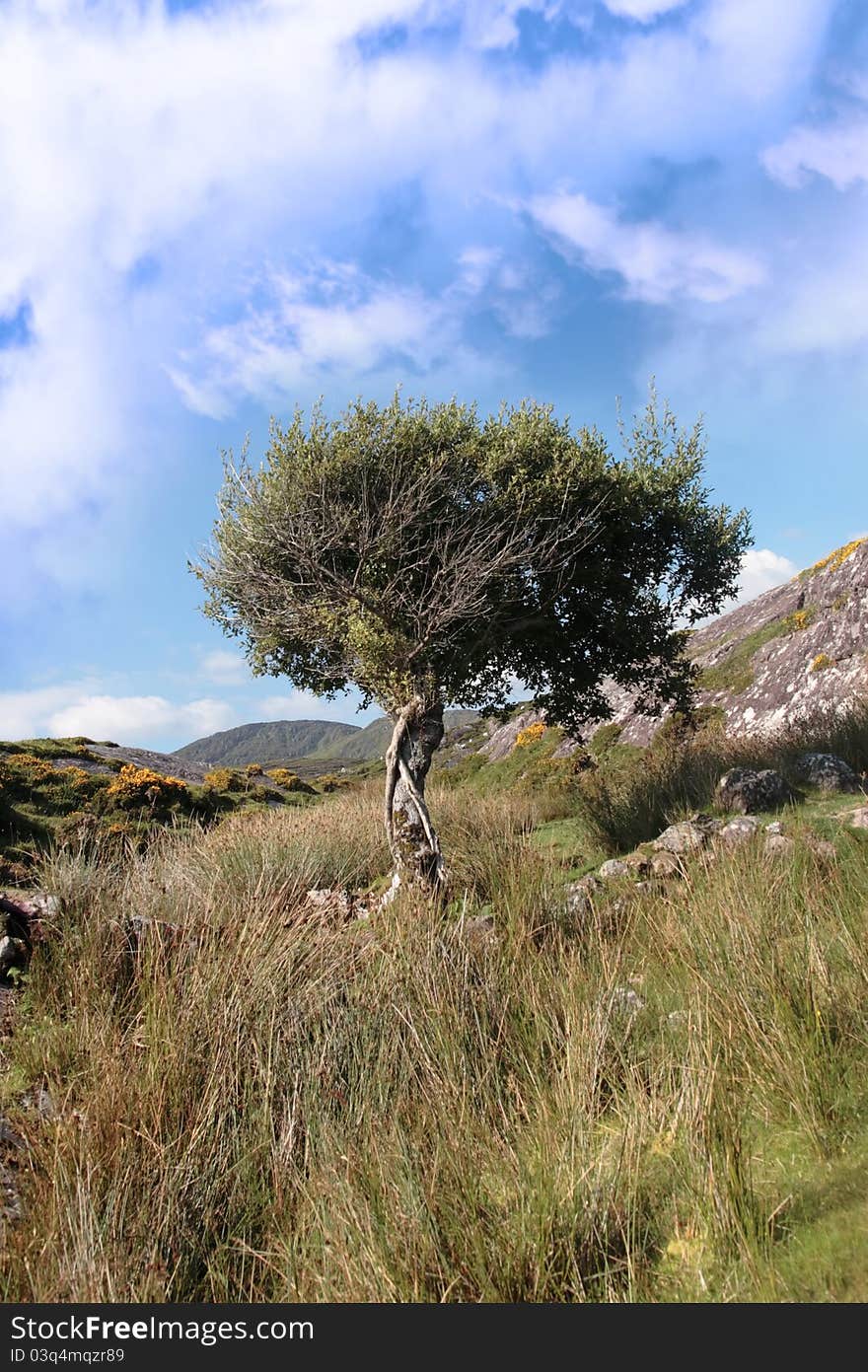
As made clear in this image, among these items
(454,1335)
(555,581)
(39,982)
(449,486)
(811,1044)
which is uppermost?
(449,486)

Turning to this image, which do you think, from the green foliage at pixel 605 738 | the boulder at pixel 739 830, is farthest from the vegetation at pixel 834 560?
the boulder at pixel 739 830

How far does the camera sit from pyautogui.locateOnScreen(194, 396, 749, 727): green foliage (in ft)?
50.5

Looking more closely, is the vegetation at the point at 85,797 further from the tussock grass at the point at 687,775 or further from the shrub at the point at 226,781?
the tussock grass at the point at 687,775

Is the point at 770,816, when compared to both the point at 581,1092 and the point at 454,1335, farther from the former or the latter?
the point at 454,1335

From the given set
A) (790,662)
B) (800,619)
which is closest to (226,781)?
(790,662)

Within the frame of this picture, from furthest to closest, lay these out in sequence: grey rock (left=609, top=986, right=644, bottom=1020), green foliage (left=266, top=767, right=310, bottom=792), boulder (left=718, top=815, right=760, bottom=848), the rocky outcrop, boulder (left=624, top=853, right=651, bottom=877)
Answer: green foliage (left=266, top=767, right=310, bottom=792) < the rocky outcrop < boulder (left=624, top=853, right=651, bottom=877) < boulder (left=718, top=815, right=760, bottom=848) < grey rock (left=609, top=986, right=644, bottom=1020)

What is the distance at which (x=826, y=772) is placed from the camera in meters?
16.2

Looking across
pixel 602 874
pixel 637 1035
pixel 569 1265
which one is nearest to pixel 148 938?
pixel 637 1035

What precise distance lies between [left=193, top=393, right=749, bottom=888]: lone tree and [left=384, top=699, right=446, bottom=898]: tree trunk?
0.04 meters

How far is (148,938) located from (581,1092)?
4930 mm

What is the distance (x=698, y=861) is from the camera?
32.6 feet

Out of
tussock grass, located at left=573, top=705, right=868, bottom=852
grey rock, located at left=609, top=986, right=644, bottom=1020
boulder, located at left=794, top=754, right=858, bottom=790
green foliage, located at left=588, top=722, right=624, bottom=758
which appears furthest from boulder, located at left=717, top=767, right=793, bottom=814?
green foliage, located at left=588, top=722, right=624, bottom=758

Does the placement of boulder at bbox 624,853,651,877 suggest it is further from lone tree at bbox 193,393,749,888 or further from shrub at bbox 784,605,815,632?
shrub at bbox 784,605,815,632

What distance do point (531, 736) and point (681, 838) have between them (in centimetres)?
2166
